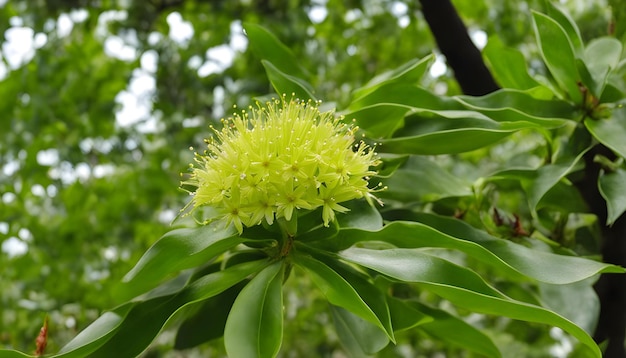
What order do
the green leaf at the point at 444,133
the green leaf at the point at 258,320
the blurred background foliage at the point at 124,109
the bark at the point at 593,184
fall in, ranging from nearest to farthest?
the green leaf at the point at 258,320 → the green leaf at the point at 444,133 → the bark at the point at 593,184 → the blurred background foliage at the point at 124,109

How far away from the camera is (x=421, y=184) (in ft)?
2.26

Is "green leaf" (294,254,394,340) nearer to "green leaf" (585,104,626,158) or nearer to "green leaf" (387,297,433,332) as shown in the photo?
"green leaf" (387,297,433,332)

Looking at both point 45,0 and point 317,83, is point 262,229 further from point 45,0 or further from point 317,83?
point 45,0

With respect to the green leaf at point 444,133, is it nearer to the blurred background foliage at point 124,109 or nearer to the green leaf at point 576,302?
the green leaf at point 576,302

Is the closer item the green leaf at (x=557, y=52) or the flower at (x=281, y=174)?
the flower at (x=281, y=174)

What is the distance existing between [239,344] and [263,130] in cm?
17

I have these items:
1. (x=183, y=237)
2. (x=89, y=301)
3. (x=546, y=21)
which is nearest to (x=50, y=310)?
(x=89, y=301)

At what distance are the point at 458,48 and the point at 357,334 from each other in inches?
15.6

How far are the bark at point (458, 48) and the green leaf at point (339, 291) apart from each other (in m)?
0.41

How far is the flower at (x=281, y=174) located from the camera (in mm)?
542

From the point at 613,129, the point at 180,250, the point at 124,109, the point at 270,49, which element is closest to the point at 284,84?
the point at 270,49

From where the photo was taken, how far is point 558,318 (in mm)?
499

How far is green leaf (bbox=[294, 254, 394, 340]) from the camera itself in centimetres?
50

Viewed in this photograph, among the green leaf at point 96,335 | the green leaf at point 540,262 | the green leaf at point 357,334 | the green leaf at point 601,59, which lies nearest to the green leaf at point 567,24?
the green leaf at point 601,59
